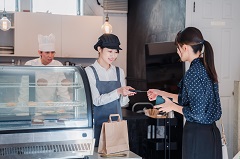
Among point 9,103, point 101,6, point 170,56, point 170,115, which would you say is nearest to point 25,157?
point 9,103

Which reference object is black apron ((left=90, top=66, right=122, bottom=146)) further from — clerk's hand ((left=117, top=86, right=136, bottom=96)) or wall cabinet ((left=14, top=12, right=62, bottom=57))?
wall cabinet ((left=14, top=12, right=62, bottom=57))

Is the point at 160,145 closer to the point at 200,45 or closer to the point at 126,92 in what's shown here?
the point at 126,92

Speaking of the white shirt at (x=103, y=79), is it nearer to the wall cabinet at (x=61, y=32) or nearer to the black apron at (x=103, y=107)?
the black apron at (x=103, y=107)

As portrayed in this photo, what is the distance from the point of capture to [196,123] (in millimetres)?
2307

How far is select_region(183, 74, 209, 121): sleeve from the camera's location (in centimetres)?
222

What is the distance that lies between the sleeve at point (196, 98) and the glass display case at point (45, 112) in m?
0.65

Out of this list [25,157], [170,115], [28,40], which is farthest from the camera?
[28,40]

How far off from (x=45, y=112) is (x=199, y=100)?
1.01m

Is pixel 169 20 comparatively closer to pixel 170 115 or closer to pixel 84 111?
pixel 170 115

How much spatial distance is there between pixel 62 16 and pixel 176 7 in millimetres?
2142

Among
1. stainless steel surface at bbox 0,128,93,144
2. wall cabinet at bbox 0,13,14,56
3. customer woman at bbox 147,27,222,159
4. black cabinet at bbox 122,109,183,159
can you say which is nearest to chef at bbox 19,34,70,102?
stainless steel surface at bbox 0,128,93,144

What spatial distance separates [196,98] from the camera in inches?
87.7

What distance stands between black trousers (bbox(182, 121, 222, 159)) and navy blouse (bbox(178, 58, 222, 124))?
0.17 feet

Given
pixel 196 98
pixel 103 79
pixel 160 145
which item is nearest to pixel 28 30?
pixel 160 145
